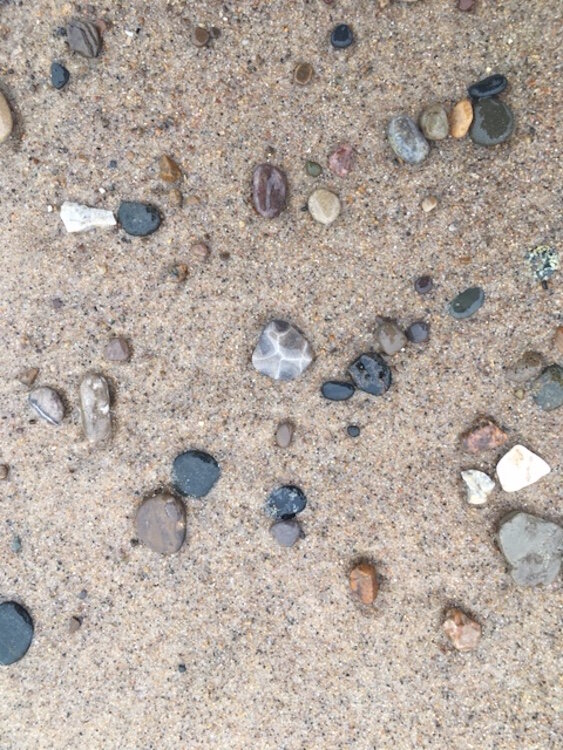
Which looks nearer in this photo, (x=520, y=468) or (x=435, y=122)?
(x=435, y=122)

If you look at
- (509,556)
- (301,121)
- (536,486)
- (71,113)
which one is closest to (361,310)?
(301,121)

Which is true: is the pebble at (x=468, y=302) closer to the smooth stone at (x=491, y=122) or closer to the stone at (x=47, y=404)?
the smooth stone at (x=491, y=122)

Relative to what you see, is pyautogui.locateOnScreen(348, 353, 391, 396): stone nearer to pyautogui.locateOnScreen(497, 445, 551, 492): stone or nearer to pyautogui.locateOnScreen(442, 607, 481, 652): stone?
pyautogui.locateOnScreen(497, 445, 551, 492): stone

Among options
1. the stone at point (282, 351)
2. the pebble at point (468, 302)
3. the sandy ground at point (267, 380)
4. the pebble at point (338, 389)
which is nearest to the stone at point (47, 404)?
the sandy ground at point (267, 380)

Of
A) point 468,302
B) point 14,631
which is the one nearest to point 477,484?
point 468,302

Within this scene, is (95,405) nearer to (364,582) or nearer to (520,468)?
(364,582)
